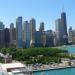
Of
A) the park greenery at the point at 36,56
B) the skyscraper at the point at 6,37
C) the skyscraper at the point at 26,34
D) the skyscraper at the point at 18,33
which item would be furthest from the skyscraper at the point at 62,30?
the park greenery at the point at 36,56

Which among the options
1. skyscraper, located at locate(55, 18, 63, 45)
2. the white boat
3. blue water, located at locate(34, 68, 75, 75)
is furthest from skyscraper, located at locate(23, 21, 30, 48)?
the white boat

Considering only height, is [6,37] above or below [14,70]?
above

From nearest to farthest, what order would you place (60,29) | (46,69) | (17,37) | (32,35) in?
1. (46,69)
2. (17,37)
3. (32,35)
4. (60,29)

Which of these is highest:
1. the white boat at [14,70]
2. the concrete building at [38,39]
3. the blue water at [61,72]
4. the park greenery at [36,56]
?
the concrete building at [38,39]

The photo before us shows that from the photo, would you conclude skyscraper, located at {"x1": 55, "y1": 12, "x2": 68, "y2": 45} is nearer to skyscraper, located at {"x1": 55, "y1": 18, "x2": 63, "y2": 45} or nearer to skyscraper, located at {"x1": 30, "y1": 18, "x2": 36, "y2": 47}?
skyscraper, located at {"x1": 55, "y1": 18, "x2": 63, "y2": 45}

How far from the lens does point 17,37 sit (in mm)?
62156

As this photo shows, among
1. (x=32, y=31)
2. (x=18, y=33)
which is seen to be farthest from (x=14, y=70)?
(x=32, y=31)

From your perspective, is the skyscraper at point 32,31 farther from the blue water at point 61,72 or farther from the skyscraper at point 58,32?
the blue water at point 61,72

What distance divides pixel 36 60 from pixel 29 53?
283 inches

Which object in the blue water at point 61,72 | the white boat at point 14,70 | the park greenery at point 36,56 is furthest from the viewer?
the park greenery at point 36,56

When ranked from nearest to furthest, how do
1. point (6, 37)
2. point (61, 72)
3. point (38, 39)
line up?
point (61, 72), point (6, 37), point (38, 39)

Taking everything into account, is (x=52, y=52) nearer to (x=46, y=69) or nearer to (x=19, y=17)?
(x=46, y=69)

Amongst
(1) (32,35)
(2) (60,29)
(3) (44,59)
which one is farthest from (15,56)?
(2) (60,29)

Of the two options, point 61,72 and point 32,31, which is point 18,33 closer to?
point 32,31
